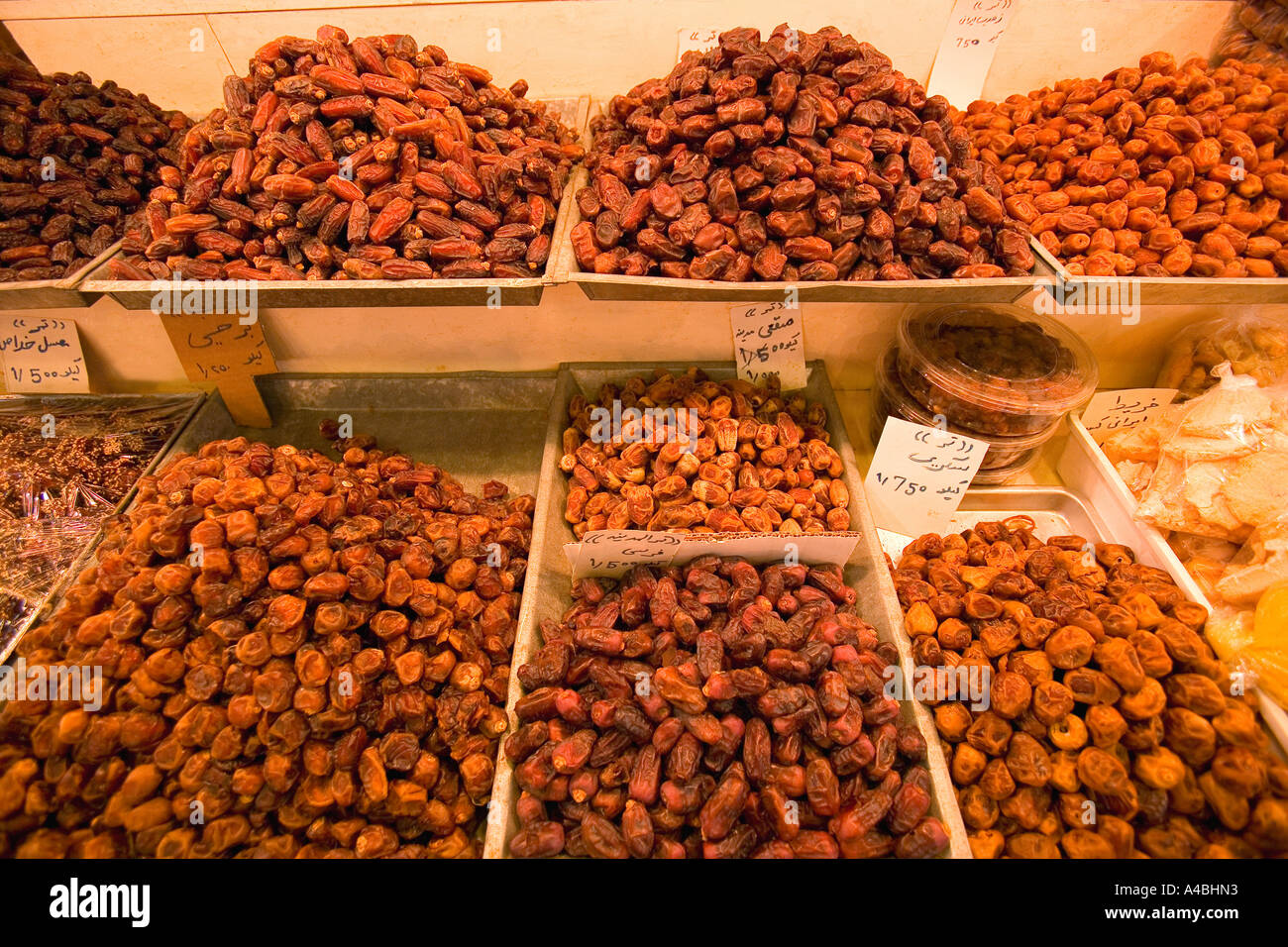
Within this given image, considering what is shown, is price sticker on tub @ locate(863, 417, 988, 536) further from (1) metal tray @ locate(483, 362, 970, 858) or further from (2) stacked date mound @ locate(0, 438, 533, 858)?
(2) stacked date mound @ locate(0, 438, 533, 858)

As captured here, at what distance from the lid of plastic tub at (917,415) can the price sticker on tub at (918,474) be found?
0.07 m

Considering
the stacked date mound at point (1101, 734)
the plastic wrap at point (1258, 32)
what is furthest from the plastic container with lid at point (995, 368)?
the plastic wrap at point (1258, 32)

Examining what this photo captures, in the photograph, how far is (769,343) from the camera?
2.08m

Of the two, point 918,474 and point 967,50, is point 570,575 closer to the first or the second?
point 918,474

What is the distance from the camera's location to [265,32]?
2.16 metres

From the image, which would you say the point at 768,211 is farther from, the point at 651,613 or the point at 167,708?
the point at 167,708

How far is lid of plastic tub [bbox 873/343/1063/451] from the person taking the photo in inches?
73.1

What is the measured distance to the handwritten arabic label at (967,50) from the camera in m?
2.04

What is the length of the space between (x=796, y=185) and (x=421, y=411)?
1.55 metres

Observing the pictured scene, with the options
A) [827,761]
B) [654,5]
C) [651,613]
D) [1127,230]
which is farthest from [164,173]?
[1127,230]

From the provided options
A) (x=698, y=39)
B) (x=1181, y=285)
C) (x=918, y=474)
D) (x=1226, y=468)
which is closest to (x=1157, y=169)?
(x=1181, y=285)

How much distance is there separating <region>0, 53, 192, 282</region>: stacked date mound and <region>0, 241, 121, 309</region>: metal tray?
91 millimetres
